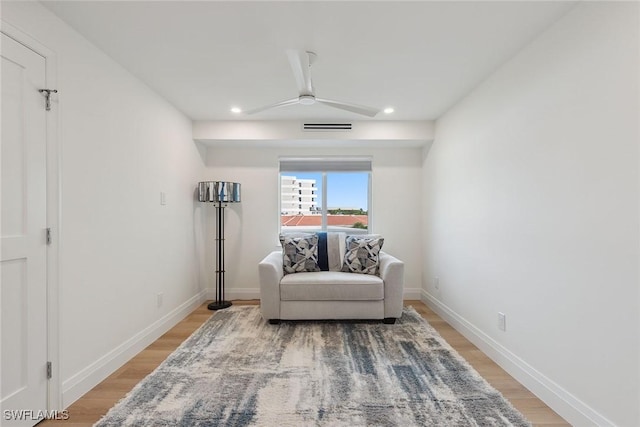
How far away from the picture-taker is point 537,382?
201 cm

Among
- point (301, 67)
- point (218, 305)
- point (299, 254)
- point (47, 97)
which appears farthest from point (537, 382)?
point (47, 97)

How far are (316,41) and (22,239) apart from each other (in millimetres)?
2064

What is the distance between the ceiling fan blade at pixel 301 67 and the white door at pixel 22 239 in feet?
4.61

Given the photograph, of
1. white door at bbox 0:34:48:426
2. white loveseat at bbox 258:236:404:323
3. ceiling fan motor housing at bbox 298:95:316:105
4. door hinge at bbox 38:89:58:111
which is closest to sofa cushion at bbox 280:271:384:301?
white loveseat at bbox 258:236:404:323

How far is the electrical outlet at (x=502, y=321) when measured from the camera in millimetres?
2381

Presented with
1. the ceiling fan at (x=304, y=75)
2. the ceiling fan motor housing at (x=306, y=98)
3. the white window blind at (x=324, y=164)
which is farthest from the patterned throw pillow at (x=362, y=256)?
the ceiling fan motor housing at (x=306, y=98)

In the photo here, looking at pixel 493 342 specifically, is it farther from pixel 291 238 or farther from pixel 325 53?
pixel 325 53

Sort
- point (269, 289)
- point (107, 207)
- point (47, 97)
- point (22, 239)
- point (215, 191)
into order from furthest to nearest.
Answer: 1. point (215, 191)
2. point (269, 289)
3. point (107, 207)
4. point (47, 97)
5. point (22, 239)

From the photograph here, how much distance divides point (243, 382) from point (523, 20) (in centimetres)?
290

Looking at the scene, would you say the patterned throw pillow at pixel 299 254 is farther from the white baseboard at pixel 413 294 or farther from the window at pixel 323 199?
the white baseboard at pixel 413 294

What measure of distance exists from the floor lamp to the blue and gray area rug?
1.04m

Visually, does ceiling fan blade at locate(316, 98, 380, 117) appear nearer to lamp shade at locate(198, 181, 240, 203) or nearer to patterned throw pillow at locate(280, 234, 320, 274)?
patterned throw pillow at locate(280, 234, 320, 274)

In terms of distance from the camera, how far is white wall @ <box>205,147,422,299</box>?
442 cm

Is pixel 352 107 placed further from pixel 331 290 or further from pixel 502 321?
pixel 502 321
